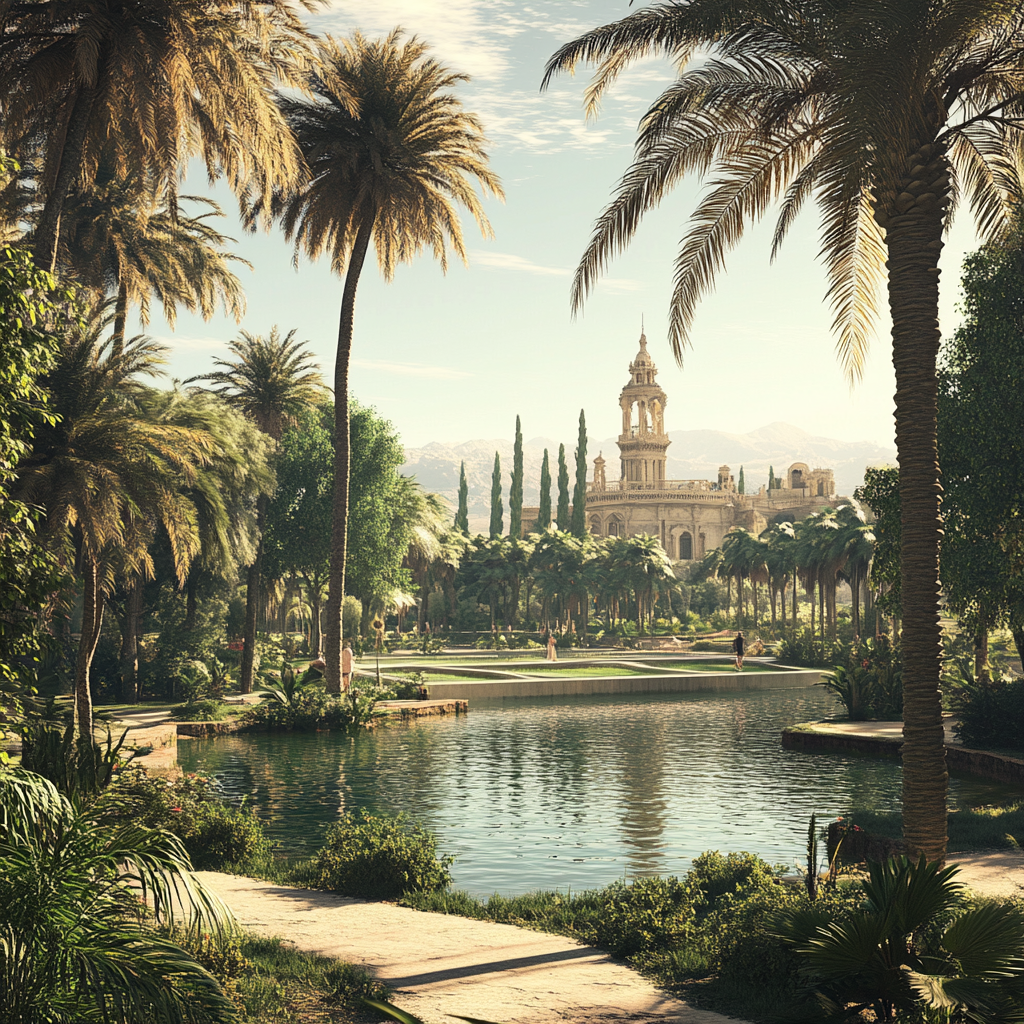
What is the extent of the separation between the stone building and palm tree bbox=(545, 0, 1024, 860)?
108 meters

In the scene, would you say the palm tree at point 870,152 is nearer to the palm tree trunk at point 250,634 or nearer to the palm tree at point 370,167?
the palm tree at point 370,167

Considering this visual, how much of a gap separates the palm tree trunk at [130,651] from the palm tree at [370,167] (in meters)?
5.32

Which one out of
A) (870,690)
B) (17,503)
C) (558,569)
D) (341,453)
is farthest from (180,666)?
(558,569)

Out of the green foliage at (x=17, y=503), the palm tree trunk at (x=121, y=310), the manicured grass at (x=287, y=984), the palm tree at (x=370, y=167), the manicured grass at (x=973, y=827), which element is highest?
the palm tree at (x=370, y=167)

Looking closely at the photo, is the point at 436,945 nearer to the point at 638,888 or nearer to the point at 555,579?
the point at 638,888

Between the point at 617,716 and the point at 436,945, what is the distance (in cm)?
1959

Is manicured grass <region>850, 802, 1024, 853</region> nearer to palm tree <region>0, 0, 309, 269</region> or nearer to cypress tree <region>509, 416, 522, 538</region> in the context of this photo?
palm tree <region>0, 0, 309, 269</region>

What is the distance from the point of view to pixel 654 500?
400 ft

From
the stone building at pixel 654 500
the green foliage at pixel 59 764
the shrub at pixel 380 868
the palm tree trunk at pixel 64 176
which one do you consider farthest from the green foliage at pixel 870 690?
the stone building at pixel 654 500

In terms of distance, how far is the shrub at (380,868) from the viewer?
33.2 feet

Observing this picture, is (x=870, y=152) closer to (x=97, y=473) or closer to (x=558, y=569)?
(x=97, y=473)

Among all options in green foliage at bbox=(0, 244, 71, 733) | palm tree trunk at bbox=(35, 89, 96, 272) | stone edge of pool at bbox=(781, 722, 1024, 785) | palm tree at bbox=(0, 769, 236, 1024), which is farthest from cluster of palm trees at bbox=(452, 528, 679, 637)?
palm tree at bbox=(0, 769, 236, 1024)

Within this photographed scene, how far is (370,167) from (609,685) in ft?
57.3

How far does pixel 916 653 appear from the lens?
9.04 meters
